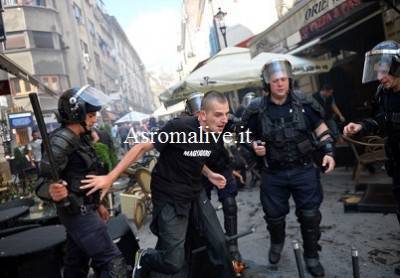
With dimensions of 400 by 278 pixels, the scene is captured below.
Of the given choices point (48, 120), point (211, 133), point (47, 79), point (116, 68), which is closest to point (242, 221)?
point (211, 133)

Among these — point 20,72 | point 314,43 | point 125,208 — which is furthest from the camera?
point 314,43

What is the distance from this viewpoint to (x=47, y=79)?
2894 centimetres

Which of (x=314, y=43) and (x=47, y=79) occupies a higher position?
(x=47, y=79)

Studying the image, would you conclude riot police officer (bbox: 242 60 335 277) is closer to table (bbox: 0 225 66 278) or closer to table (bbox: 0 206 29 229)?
table (bbox: 0 225 66 278)

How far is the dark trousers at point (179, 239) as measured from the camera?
9.92 ft

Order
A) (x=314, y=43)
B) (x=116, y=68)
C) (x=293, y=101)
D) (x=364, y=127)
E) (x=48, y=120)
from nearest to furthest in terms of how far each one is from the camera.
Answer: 1. (x=364, y=127)
2. (x=293, y=101)
3. (x=314, y=43)
4. (x=48, y=120)
5. (x=116, y=68)

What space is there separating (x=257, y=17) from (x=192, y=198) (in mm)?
19440

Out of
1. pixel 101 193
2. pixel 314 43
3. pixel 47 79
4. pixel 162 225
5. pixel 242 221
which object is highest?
pixel 47 79

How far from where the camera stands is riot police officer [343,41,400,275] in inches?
127

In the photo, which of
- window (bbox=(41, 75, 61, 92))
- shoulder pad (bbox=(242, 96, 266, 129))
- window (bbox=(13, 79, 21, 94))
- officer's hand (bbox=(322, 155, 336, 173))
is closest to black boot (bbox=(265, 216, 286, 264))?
officer's hand (bbox=(322, 155, 336, 173))

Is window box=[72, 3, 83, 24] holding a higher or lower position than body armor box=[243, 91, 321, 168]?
higher

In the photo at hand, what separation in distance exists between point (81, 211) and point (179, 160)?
81 centimetres

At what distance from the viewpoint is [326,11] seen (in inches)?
243

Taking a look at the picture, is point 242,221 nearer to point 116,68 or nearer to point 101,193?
point 101,193
